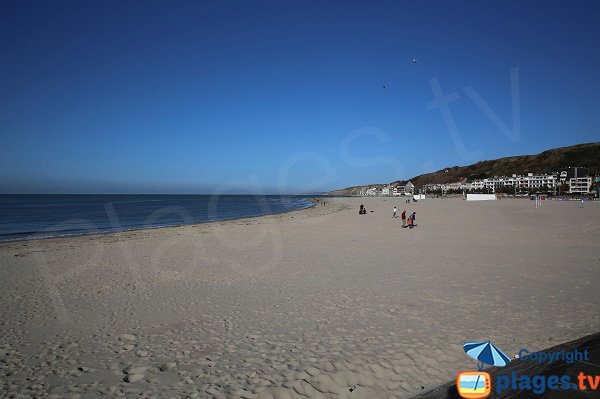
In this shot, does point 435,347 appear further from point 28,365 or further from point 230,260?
point 230,260

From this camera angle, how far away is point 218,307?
22.8 feet

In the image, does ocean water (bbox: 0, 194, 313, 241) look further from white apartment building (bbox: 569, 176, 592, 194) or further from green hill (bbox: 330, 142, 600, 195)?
green hill (bbox: 330, 142, 600, 195)

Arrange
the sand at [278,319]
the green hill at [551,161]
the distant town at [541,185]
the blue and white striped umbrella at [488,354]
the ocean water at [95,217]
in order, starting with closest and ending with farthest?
the blue and white striped umbrella at [488,354], the sand at [278,319], the ocean water at [95,217], the distant town at [541,185], the green hill at [551,161]

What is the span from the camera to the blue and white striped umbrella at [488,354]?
3385 mm

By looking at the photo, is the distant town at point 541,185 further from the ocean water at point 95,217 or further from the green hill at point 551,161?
the ocean water at point 95,217

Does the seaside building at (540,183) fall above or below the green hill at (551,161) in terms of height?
below

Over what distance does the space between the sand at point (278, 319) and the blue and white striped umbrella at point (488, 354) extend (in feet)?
2.37

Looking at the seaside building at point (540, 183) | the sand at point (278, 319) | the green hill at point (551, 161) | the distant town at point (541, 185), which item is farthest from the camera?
the green hill at point (551, 161)

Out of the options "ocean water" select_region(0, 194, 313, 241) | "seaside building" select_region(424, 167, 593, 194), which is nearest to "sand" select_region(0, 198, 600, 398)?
"ocean water" select_region(0, 194, 313, 241)

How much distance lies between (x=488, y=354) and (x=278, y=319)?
12.2 ft

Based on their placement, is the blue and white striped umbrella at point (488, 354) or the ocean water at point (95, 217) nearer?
the blue and white striped umbrella at point (488, 354)

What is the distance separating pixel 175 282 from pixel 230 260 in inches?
122

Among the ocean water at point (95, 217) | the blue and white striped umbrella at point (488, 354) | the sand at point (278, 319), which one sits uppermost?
the blue and white striped umbrella at point (488, 354)

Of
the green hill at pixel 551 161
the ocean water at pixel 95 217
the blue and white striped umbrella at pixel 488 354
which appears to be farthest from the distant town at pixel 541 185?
the blue and white striped umbrella at pixel 488 354
